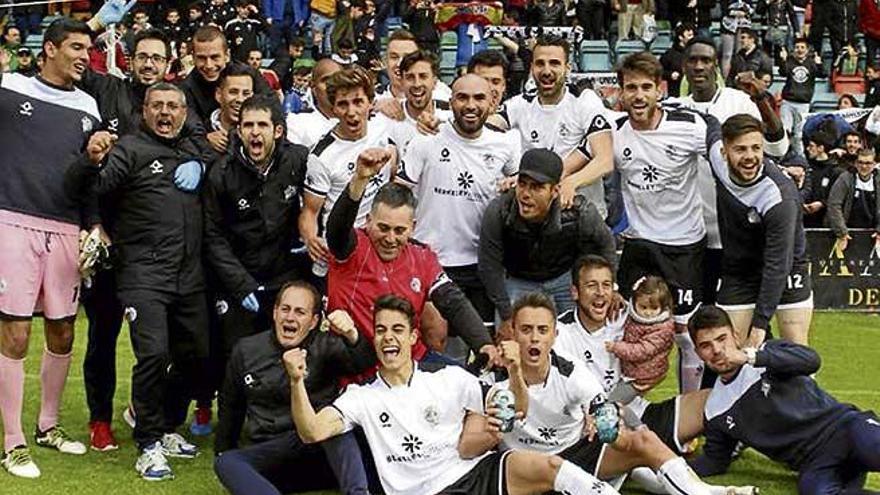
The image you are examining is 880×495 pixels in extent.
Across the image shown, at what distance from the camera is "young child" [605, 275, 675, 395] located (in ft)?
24.1

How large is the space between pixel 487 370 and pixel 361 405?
26.5 inches

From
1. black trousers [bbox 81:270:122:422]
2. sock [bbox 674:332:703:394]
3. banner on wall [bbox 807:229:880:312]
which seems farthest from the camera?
banner on wall [bbox 807:229:880:312]

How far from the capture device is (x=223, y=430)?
7.25 meters

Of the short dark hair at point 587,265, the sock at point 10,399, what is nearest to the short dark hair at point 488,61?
the short dark hair at point 587,265

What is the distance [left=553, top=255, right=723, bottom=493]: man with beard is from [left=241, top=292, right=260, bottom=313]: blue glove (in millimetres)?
1631

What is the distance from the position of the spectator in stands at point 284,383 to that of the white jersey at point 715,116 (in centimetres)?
223

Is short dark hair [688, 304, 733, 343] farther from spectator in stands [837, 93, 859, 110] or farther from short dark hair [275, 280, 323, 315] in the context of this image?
Result: spectator in stands [837, 93, 859, 110]

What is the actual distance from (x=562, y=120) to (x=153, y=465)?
298 cm

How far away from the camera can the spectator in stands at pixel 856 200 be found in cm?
1320

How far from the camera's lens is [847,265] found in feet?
42.9

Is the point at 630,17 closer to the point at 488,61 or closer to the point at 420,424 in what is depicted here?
the point at 488,61

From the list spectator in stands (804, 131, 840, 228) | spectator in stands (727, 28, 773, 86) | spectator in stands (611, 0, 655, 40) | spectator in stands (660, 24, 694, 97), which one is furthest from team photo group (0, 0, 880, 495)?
spectator in stands (611, 0, 655, 40)

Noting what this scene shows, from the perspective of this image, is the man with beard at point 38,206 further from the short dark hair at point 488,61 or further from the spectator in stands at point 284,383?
the short dark hair at point 488,61

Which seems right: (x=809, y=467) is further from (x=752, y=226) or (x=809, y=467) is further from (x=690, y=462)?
(x=752, y=226)
